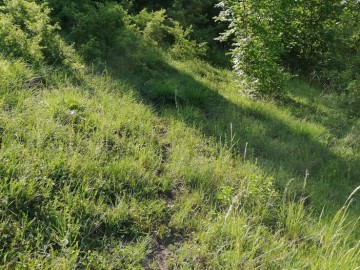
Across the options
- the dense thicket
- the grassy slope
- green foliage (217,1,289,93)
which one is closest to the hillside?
the grassy slope

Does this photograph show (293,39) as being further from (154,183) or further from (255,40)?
(154,183)

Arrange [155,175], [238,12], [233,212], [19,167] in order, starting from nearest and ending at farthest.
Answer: [19,167]
[233,212]
[155,175]
[238,12]

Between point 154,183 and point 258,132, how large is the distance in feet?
7.84

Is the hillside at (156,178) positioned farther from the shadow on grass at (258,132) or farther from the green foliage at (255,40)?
the green foliage at (255,40)

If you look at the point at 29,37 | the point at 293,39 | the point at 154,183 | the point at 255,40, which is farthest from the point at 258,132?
the point at 293,39

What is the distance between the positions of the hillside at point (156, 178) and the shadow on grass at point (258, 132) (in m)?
0.03

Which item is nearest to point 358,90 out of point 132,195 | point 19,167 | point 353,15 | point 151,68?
point 151,68

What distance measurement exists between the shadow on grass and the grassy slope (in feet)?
0.09

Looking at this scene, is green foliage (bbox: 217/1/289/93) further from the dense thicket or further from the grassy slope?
the grassy slope

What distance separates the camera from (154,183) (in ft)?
12.9

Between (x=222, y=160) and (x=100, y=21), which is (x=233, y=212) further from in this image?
(x=100, y=21)

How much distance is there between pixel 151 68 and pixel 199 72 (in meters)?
1.33

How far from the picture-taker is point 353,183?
5004 mm

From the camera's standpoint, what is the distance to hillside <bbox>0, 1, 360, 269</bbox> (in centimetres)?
304
